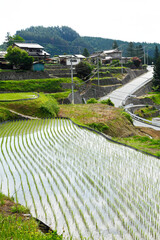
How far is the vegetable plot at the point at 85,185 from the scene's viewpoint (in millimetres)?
5594

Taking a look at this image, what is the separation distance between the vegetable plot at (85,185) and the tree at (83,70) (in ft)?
98.8

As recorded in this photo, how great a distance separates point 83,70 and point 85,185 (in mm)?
36231

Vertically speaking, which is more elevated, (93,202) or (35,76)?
(35,76)

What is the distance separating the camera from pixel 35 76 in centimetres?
3759

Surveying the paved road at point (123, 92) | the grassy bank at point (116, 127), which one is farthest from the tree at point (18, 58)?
the grassy bank at point (116, 127)

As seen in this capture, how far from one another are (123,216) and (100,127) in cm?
1158

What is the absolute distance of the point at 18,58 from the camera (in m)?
36.4

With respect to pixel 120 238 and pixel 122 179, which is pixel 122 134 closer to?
pixel 122 179

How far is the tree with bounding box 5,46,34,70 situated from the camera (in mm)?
36188

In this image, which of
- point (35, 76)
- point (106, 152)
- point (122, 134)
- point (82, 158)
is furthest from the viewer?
point (35, 76)

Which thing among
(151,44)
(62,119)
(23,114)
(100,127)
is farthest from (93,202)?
(151,44)

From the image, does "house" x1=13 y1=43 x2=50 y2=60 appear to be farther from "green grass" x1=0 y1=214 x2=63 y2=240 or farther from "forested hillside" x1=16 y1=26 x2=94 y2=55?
"forested hillside" x1=16 y1=26 x2=94 y2=55

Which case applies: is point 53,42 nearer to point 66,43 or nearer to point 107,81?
point 66,43

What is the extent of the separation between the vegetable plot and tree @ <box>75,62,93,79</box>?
30112 mm
